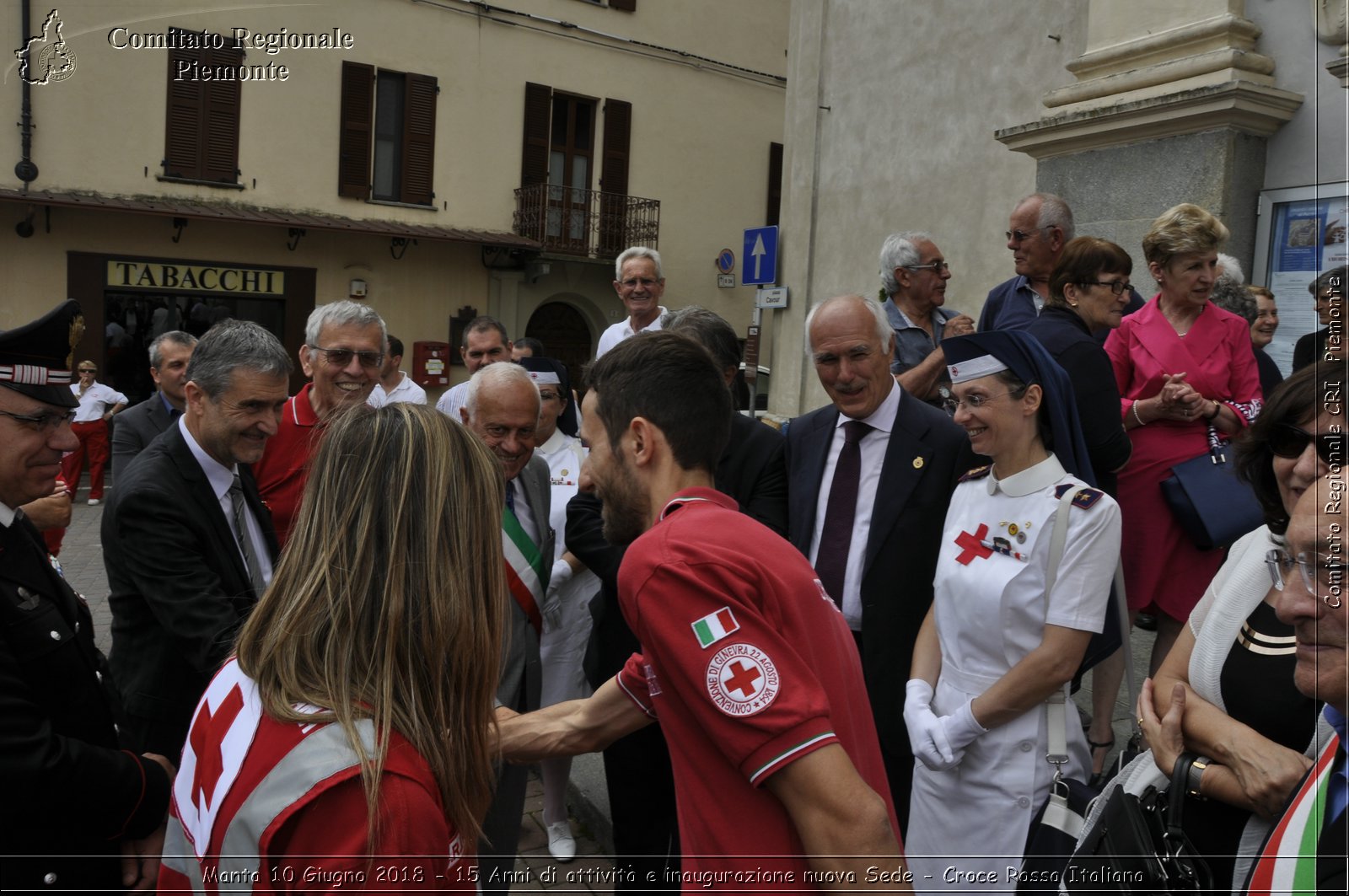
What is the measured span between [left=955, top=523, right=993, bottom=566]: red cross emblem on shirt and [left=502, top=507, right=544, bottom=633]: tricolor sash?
4.82ft

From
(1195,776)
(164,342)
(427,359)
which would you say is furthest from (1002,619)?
(427,359)

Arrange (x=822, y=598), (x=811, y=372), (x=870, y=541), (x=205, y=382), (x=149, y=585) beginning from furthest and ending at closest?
1. (x=811, y=372)
2. (x=870, y=541)
3. (x=205, y=382)
4. (x=149, y=585)
5. (x=822, y=598)

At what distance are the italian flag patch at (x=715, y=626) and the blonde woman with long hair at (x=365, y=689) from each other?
0.35 m

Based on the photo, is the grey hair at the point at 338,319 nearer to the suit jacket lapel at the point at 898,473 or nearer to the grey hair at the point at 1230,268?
the suit jacket lapel at the point at 898,473

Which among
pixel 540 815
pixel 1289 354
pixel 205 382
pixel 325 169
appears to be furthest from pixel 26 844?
pixel 325 169

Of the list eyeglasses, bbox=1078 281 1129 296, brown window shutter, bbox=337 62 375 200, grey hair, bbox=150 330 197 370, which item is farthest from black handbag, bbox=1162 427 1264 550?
brown window shutter, bbox=337 62 375 200

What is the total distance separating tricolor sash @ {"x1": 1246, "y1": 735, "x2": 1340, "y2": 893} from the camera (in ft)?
5.15

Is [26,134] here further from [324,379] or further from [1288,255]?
[1288,255]

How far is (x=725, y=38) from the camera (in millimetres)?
22031

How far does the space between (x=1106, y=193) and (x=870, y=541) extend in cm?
417

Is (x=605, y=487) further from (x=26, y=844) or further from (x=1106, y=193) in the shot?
(x=1106, y=193)

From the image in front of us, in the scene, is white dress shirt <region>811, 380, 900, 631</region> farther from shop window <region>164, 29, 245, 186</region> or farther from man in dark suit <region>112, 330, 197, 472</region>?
shop window <region>164, 29, 245, 186</region>

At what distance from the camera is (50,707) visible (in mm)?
2215

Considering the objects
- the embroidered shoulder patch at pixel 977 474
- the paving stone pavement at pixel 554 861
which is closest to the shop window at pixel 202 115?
the paving stone pavement at pixel 554 861
